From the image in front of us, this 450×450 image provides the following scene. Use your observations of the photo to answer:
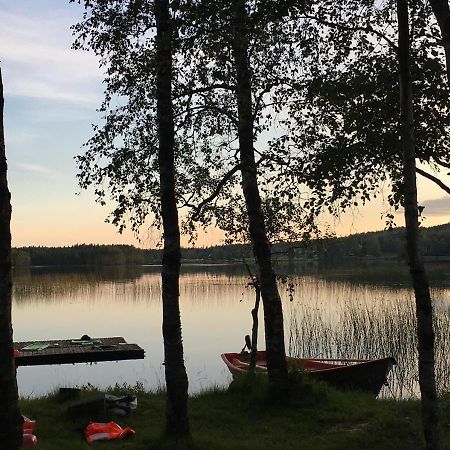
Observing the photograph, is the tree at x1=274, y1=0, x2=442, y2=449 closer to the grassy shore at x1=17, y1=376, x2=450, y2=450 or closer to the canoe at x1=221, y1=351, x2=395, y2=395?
the grassy shore at x1=17, y1=376, x2=450, y2=450

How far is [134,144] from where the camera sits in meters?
10.4

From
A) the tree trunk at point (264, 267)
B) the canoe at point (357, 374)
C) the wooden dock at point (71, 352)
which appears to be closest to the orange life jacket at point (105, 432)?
the tree trunk at point (264, 267)

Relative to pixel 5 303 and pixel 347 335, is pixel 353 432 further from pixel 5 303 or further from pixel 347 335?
pixel 347 335

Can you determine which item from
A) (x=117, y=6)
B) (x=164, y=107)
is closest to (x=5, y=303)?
(x=164, y=107)

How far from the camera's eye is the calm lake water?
19.3 m

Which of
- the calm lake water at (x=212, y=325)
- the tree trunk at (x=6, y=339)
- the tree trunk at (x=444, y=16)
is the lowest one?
the calm lake water at (x=212, y=325)

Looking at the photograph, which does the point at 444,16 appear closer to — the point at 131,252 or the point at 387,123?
the point at 387,123

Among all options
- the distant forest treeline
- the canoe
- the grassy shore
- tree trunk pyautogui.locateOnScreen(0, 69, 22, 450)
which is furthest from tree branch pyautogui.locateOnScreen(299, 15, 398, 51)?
the distant forest treeline

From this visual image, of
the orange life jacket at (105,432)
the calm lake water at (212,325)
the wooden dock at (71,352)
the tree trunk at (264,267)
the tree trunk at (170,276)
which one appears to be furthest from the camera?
the calm lake water at (212,325)

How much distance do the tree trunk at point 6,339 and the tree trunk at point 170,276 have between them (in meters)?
2.58

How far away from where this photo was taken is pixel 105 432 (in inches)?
353

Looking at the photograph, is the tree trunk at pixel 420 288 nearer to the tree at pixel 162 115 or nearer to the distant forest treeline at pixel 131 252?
the tree at pixel 162 115

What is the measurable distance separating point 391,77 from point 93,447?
7.11 meters

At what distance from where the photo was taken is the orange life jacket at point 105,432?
882 cm
